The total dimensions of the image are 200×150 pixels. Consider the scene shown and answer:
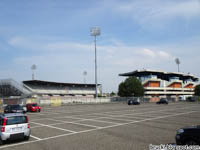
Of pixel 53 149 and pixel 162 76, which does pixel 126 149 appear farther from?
pixel 162 76

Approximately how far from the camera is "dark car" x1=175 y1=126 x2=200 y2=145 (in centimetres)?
668

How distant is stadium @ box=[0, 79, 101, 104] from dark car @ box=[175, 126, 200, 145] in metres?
43.8

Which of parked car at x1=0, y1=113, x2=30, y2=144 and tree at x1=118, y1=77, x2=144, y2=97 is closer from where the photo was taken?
parked car at x1=0, y1=113, x2=30, y2=144

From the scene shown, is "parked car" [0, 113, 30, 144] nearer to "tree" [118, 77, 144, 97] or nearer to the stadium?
the stadium

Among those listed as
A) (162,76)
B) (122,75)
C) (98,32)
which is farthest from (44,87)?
(162,76)

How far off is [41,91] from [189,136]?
74589 millimetres

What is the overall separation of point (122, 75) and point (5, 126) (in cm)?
9363

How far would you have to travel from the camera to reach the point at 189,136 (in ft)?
22.4

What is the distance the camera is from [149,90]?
3383 inches

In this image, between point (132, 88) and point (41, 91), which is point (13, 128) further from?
point (41, 91)

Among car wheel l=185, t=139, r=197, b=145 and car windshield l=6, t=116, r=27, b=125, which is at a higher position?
car windshield l=6, t=116, r=27, b=125

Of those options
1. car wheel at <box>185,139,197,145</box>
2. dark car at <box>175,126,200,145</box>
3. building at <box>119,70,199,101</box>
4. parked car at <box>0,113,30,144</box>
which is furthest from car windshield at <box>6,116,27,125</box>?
building at <box>119,70,199,101</box>

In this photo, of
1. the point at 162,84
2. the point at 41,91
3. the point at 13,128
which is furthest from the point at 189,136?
the point at 162,84

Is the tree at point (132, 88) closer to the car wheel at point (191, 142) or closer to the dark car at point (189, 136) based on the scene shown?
the dark car at point (189, 136)
